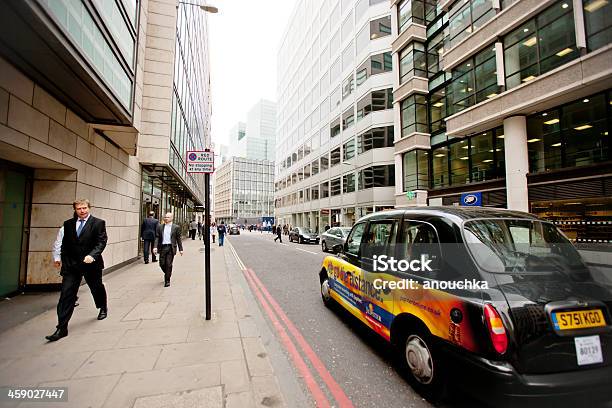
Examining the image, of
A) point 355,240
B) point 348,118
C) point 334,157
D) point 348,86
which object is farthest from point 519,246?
point 334,157

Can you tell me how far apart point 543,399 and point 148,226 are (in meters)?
11.2

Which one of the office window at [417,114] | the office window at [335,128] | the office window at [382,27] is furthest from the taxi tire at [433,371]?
the office window at [335,128]

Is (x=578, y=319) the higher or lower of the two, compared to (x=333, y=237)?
higher

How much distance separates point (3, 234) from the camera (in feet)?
18.2

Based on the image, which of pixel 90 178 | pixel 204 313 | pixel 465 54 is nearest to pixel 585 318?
pixel 204 313

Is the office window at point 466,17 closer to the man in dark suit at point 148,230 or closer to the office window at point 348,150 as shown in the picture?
the office window at point 348,150

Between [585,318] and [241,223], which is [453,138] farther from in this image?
[241,223]

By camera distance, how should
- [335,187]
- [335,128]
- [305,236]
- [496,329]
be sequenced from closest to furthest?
1. [496,329]
2. [305,236]
3. [335,187]
4. [335,128]

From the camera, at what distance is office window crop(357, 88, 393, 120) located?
1005 inches

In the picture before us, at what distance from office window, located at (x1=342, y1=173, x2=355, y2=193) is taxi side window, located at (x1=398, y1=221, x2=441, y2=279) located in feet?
85.3

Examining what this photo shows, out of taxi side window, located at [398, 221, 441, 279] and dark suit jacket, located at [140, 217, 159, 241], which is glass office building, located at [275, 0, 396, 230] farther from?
taxi side window, located at [398, 221, 441, 279]

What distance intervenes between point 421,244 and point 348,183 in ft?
89.7

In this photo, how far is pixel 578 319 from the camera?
210 cm

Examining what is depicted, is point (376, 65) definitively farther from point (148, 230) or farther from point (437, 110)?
point (148, 230)
